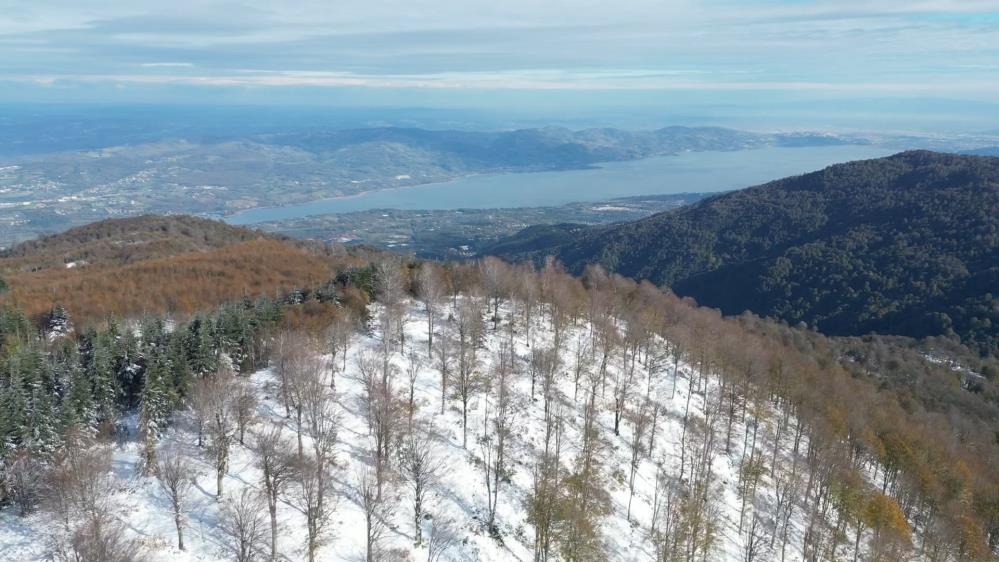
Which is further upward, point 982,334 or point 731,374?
point 731,374

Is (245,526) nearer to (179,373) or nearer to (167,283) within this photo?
(179,373)

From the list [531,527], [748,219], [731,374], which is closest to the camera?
[531,527]

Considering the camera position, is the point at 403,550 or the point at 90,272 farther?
the point at 90,272

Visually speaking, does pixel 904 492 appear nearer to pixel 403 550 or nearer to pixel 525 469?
pixel 525 469

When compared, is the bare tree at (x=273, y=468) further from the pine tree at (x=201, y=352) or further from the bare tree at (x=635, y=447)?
the bare tree at (x=635, y=447)

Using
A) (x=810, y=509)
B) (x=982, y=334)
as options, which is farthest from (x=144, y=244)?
(x=982, y=334)

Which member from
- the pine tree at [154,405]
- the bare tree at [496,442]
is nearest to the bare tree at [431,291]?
the bare tree at [496,442]

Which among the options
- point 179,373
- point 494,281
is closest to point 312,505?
point 179,373

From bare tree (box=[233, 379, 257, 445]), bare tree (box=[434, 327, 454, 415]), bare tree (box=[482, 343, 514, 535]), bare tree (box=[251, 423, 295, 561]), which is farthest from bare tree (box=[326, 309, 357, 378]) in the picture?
bare tree (box=[482, 343, 514, 535])
